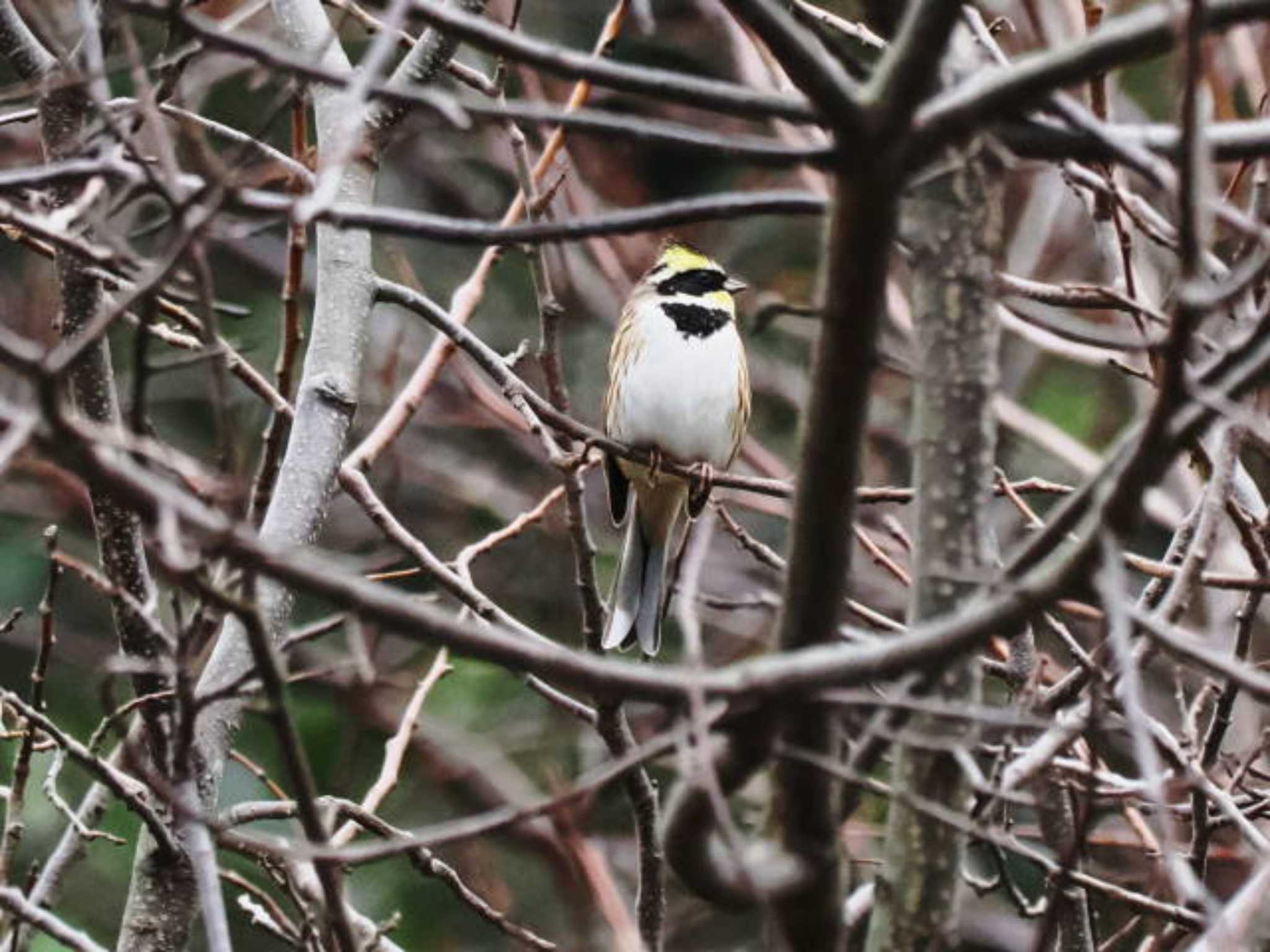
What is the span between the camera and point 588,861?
322cm

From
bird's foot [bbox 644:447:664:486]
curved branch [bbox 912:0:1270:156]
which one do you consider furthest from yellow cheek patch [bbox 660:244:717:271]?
curved branch [bbox 912:0:1270:156]

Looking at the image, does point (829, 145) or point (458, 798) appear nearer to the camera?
point (829, 145)

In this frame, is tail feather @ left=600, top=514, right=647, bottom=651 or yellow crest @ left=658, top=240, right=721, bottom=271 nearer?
tail feather @ left=600, top=514, right=647, bottom=651

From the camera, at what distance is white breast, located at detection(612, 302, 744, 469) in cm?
462

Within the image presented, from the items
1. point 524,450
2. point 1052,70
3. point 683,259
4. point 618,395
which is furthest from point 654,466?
point 1052,70

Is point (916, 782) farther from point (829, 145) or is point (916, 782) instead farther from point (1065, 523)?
Result: point (829, 145)

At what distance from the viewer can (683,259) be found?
4.89 metres

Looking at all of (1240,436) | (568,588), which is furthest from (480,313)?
(1240,436)

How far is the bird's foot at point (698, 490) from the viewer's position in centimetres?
412

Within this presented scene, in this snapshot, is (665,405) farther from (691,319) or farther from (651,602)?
(651,602)

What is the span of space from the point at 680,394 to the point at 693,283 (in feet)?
1.20

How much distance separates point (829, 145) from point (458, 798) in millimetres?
4145

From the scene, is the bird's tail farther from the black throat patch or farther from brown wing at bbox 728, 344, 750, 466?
the black throat patch

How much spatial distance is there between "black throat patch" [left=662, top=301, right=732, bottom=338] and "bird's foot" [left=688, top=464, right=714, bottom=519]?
412mm
